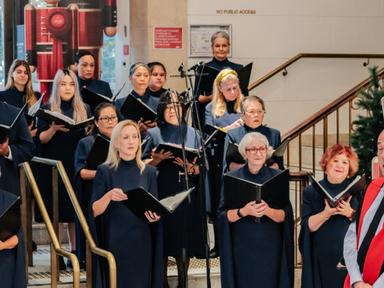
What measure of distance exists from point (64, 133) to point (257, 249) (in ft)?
6.06

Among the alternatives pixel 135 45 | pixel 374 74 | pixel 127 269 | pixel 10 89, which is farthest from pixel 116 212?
pixel 135 45

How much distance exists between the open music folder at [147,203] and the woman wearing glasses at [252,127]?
3.06ft

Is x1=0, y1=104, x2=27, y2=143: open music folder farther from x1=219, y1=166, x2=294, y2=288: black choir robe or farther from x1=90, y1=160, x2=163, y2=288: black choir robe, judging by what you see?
x1=219, y1=166, x2=294, y2=288: black choir robe

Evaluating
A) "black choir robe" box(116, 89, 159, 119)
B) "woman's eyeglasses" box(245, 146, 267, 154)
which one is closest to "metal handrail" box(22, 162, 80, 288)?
"black choir robe" box(116, 89, 159, 119)

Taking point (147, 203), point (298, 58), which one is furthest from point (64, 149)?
point (298, 58)

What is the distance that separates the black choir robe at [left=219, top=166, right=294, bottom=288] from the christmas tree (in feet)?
4.05

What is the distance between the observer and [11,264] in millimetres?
6320

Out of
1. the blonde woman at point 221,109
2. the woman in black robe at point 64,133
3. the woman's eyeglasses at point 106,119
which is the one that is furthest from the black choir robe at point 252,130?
the woman in black robe at point 64,133

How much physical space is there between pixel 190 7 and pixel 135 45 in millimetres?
703

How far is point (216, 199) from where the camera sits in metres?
8.39

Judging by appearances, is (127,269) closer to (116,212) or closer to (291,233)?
(116,212)

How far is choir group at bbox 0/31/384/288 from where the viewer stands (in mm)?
6844

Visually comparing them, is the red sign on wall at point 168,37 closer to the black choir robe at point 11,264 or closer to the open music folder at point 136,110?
the open music folder at point 136,110

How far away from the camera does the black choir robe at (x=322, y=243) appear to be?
6.83 meters
